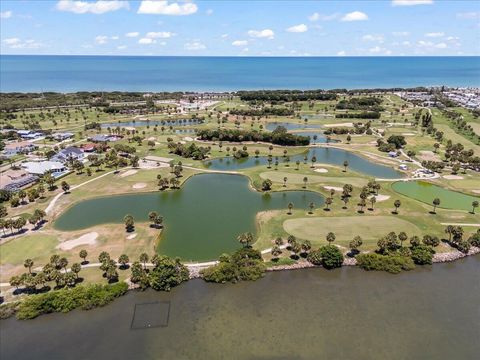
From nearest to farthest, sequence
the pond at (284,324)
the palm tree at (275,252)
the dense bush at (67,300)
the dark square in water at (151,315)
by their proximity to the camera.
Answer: the pond at (284,324)
the dark square in water at (151,315)
the dense bush at (67,300)
the palm tree at (275,252)

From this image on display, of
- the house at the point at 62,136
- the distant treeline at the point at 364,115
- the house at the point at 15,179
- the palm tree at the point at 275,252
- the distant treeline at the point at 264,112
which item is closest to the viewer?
the palm tree at the point at 275,252

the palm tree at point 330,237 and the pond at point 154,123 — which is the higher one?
the pond at point 154,123

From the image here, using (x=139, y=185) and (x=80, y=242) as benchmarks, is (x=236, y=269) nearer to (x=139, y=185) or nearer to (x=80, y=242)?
(x=80, y=242)

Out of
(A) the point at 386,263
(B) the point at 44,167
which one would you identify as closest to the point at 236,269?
(A) the point at 386,263

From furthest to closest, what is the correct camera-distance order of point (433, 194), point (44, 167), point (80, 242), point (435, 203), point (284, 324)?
point (44, 167) → point (433, 194) → point (435, 203) → point (80, 242) → point (284, 324)

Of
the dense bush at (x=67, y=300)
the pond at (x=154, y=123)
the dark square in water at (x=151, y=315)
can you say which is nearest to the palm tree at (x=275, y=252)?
the dark square in water at (x=151, y=315)

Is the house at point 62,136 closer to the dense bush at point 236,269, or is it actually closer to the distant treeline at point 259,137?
the distant treeline at point 259,137
